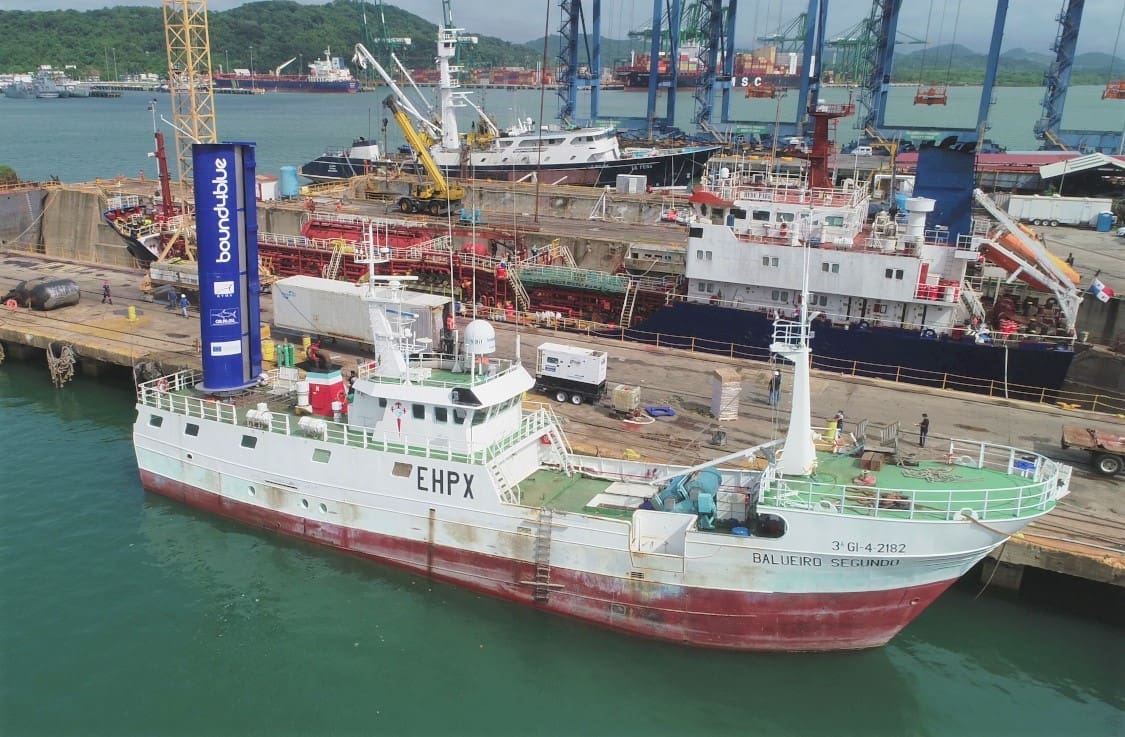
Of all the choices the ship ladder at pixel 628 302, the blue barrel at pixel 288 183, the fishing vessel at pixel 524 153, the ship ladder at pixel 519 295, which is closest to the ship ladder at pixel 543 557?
the ship ladder at pixel 628 302

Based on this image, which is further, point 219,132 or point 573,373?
point 219,132

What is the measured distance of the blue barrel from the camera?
62.8 meters

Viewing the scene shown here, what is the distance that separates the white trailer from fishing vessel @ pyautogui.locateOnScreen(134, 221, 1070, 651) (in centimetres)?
814

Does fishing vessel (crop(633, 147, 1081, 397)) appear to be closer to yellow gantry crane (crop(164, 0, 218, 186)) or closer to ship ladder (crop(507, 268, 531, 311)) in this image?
ship ladder (crop(507, 268, 531, 311))

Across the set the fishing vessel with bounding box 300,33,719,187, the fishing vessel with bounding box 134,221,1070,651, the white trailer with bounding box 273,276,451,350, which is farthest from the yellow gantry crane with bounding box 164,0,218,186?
the fishing vessel with bounding box 134,221,1070,651

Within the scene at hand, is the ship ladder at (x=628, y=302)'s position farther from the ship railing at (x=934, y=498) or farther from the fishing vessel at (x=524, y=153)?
the fishing vessel at (x=524, y=153)

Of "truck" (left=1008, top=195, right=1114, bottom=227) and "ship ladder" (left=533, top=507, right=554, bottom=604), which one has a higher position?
"truck" (left=1008, top=195, right=1114, bottom=227)

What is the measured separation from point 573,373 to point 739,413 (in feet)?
18.9

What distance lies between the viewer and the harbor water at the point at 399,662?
17078mm

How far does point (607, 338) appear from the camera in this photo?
36469 millimetres

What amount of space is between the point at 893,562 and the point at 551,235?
111ft

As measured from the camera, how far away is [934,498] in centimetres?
1745

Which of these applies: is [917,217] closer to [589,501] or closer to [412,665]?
[589,501]

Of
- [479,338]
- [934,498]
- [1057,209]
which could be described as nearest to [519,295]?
[479,338]
